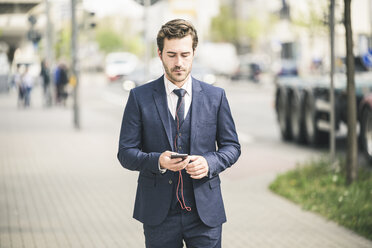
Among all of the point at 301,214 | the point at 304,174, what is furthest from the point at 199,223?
the point at 304,174

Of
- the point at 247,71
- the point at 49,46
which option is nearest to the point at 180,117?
the point at 49,46

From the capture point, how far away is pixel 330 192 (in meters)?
8.98

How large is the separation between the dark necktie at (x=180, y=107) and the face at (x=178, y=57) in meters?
0.07

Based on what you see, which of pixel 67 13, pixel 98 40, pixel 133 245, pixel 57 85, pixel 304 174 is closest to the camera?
pixel 133 245

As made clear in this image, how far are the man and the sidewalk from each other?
3097 millimetres

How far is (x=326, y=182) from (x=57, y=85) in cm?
2436

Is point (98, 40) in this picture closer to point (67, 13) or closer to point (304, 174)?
point (67, 13)

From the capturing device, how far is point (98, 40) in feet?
393

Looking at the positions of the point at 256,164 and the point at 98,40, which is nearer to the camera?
the point at 256,164

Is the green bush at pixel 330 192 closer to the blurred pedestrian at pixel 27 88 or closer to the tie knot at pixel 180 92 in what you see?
the tie knot at pixel 180 92

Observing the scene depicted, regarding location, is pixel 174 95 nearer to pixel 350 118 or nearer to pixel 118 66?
pixel 350 118

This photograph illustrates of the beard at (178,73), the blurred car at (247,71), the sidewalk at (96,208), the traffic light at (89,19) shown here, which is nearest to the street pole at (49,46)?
the traffic light at (89,19)

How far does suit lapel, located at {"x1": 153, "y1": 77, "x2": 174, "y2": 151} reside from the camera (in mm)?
3982

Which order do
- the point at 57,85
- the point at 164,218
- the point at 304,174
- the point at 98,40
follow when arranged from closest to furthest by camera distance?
1. the point at 164,218
2. the point at 304,174
3. the point at 57,85
4. the point at 98,40
